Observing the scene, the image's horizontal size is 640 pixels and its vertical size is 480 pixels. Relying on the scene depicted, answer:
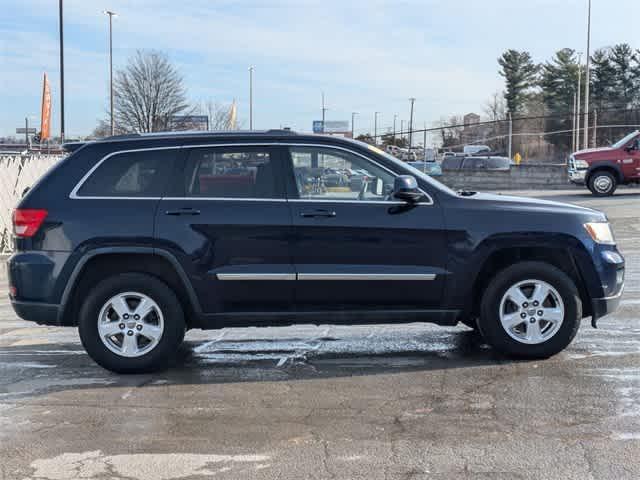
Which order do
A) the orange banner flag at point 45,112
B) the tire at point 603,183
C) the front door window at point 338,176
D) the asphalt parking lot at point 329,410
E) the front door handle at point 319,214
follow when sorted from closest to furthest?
the asphalt parking lot at point 329,410 < the front door handle at point 319,214 < the front door window at point 338,176 < the tire at point 603,183 < the orange banner flag at point 45,112

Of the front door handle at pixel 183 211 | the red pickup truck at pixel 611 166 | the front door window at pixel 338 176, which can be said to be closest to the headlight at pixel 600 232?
the front door window at pixel 338 176

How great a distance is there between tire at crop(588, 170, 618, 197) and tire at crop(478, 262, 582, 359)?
68.5ft

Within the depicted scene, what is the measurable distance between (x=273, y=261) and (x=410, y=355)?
1.47 meters

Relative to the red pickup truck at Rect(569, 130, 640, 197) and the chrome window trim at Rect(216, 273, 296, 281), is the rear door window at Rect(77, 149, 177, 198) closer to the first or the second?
the chrome window trim at Rect(216, 273, 296, 281)

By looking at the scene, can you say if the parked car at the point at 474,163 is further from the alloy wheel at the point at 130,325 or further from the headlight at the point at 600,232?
the alloy wheel at the point at 130,325

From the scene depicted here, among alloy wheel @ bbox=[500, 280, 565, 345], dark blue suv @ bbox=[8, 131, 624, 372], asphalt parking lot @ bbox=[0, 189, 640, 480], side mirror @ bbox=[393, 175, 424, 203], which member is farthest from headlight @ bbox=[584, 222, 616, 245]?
side mirror @ bbox=[393, 175, 424, 203]

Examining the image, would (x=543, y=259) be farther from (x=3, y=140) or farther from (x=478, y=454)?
(x=3, y=140)

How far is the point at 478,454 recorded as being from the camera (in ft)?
15.2

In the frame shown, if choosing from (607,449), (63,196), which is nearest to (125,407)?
(63,196)

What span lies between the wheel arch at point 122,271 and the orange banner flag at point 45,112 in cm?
3619

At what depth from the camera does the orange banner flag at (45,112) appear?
40.3 metres

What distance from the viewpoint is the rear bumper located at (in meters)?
6.45

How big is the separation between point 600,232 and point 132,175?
368 cm

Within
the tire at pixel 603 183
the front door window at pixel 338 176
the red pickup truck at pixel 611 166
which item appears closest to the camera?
the front door window at pixel 338 176
